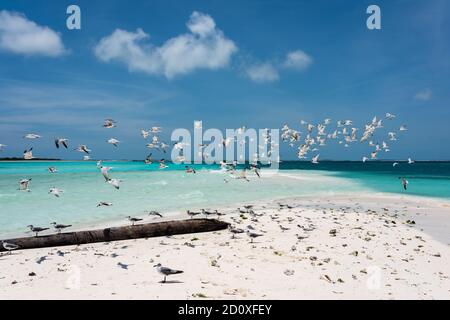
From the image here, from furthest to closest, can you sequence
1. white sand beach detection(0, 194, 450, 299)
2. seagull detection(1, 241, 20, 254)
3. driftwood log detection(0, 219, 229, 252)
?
driftwood log detection(0, 219, 229, 252)
seagull detection(1, 241, 20, 254)
white sand beach detection(0, 194, 450, 299)

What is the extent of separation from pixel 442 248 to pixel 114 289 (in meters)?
12.1

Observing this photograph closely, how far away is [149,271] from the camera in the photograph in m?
9.95

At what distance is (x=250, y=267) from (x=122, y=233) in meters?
6.42

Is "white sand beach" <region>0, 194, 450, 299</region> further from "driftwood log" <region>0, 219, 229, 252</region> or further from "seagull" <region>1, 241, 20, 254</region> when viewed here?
"driftwood log" <region>0, 219, 229, 252</region>

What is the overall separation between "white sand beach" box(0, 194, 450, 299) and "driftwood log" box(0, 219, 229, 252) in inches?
15.2

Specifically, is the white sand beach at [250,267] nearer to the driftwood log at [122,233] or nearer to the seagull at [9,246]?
the seagull at [9,246]

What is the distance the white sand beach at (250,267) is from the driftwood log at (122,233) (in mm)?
387

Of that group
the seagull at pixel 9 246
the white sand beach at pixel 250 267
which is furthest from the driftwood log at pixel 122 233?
the white sand beach at pixel 250 267

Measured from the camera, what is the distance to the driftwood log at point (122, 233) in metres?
13.3

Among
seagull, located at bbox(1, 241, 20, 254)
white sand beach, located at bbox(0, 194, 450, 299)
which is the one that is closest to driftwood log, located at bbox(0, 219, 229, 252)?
seagull, located at bbox(1, 241, 20, 254)

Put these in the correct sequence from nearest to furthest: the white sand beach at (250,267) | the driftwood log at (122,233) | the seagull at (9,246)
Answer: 1. the white sand beach at (250,267)
2. the seagull at (9,246)
3. the driftwood log at (122,233)

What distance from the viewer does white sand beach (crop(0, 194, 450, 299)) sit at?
8.42 meters
